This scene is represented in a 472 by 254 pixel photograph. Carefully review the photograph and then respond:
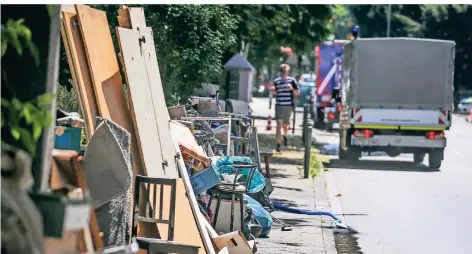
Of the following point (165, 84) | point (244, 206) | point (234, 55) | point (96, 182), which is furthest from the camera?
point (234, 55)

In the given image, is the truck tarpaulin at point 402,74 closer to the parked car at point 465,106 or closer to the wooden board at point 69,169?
the wooden board at point 69,169

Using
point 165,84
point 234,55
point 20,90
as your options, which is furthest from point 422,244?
point 234,55

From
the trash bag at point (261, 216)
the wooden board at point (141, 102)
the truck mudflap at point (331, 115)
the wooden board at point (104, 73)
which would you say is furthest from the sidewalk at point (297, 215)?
the truck mudflap at point (331, 115)

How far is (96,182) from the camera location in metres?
5.89

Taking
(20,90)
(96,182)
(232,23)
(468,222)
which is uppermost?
(232,23)

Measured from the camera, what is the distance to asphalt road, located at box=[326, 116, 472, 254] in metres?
11.4

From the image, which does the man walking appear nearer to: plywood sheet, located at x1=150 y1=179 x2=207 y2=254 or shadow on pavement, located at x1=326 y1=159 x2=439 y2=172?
shadow on pavement, located at x1=326 y1=159 x2=439 y2=172

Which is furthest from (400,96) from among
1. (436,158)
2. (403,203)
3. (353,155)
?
(403,203)

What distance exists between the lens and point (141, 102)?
7898mm

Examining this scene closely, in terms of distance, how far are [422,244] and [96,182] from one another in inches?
240

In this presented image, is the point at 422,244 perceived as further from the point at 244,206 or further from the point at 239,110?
the point at 239,110

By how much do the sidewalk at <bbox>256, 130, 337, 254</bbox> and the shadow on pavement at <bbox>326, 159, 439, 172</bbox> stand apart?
89 cm

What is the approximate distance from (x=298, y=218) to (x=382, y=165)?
9996 mm

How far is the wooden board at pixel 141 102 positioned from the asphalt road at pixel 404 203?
3617mm
